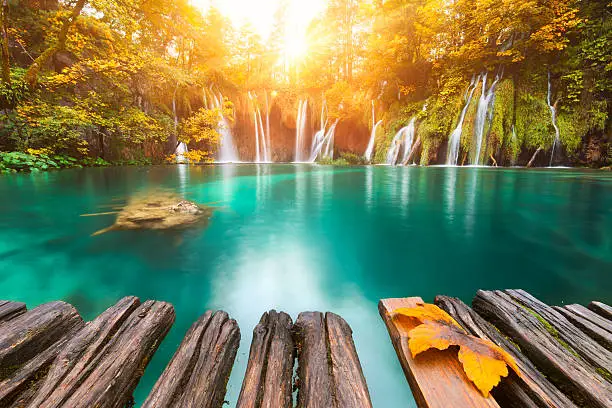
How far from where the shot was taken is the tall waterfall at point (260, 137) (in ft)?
70.7

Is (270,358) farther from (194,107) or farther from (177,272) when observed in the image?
(194,107)

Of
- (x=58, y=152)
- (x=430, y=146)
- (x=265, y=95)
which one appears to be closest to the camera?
(x=58, y=152)

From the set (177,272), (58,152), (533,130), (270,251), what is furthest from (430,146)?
(58,152)

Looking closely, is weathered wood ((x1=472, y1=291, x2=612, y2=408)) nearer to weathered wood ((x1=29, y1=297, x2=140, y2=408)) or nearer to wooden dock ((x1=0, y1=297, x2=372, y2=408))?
→ wooden dock ((x1=0, y1=297, x2=372, y2=408))

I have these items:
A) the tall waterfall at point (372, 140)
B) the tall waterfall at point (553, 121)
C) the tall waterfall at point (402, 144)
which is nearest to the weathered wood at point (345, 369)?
the tall waterfall at point (553, 121)

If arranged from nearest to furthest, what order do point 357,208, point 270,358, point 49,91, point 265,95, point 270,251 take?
point 270,358 → point 270,251 → point 357,208 → point 49,91 → point 265,95

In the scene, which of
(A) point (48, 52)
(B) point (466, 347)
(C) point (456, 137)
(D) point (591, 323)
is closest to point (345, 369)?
(B) point (466, 347)

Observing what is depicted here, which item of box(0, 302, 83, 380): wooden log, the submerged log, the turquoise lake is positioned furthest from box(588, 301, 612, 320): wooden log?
box(0, 302, 83, 380): wooden log

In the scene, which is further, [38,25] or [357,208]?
[38,25]

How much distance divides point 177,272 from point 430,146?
1511cm

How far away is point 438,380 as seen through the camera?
0.98 meters

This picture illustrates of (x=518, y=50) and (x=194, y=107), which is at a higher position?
(x=518, y=50)

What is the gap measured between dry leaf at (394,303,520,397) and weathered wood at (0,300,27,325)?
2.06 m

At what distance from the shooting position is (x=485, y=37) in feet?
45.7
